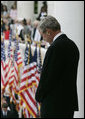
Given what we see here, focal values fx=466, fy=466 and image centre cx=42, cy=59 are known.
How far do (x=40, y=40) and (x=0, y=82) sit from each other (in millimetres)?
1968

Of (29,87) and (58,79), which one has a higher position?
(58,79)

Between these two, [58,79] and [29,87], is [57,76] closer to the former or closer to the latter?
[58,79]

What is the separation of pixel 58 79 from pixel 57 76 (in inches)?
1.7

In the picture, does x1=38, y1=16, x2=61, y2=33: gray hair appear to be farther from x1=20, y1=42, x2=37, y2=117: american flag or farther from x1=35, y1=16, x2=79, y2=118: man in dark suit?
x1=20, y1=42, x2=37, y2=117: american flag

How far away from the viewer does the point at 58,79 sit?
16.5 ft

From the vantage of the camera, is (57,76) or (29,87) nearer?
(57,76)

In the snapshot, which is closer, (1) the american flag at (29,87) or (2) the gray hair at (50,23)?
(2) the gray hair at (50,23)

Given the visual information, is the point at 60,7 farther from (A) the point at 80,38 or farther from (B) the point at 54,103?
(B) the point at 54,103

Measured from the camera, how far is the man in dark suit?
4992 mm

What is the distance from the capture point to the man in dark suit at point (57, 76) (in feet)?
16.4

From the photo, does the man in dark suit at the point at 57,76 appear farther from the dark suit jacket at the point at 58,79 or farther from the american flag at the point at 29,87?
the american flag at the point at 29,87

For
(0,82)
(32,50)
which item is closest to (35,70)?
(32,50)

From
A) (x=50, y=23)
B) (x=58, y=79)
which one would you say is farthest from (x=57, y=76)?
(x=50, y=23)

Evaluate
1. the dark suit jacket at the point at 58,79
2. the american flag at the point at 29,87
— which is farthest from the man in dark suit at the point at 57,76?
the american flag at the point at 29,87
